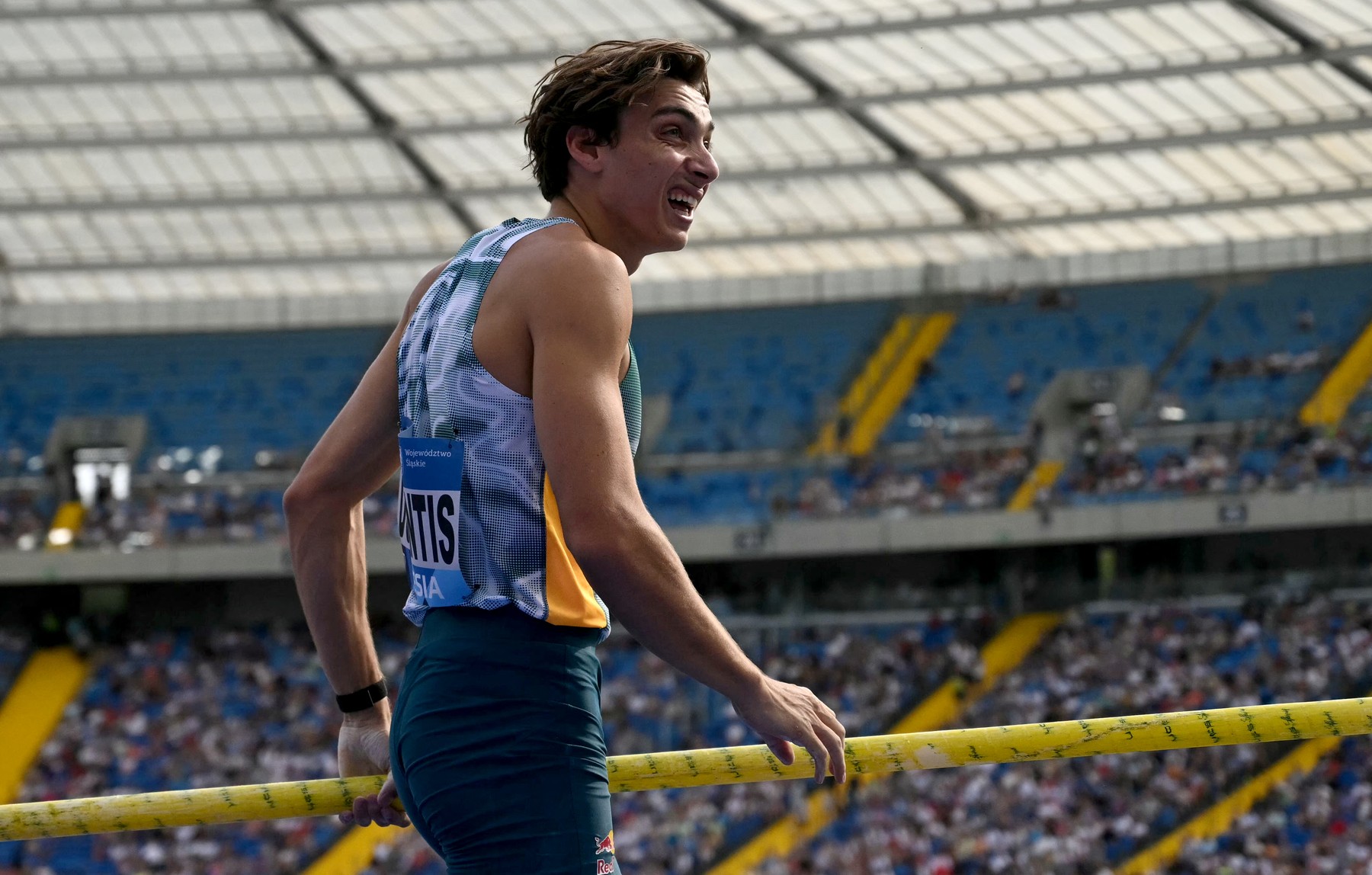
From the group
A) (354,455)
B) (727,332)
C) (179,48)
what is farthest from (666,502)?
(354,455)

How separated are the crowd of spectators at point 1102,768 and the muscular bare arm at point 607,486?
65.8 feet

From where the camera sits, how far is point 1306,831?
2119cm

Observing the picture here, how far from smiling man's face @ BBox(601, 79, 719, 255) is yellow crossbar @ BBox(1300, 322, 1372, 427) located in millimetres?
32033

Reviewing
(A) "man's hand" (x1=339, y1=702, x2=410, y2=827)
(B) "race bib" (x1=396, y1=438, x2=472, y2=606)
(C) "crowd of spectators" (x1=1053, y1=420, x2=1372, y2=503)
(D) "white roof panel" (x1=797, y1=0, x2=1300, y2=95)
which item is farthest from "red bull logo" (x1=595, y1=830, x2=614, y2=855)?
(C) "crowd of spectators" (x1=1053, y1=420, x2=1372, y2=503)

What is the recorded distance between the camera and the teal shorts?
2.46m

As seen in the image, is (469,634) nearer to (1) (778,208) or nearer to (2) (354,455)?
(2) (354,455)

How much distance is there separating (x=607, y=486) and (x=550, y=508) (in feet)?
0.55

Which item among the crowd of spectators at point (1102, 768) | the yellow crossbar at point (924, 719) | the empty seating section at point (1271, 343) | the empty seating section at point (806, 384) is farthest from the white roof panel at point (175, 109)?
the empty seating section at point (1271, 343)

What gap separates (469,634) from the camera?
2549mm

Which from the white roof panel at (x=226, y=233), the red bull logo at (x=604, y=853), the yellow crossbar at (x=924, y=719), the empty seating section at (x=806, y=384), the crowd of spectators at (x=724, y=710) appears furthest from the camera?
the white roof panel at (x=226, y=233)

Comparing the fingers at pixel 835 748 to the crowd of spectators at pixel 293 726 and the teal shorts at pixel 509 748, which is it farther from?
the crowd of spectators at pixel 293 726

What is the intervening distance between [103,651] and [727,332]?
16.1 m

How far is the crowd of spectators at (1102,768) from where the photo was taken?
21.9m

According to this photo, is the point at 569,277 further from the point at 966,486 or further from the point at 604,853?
the point at 966,486
